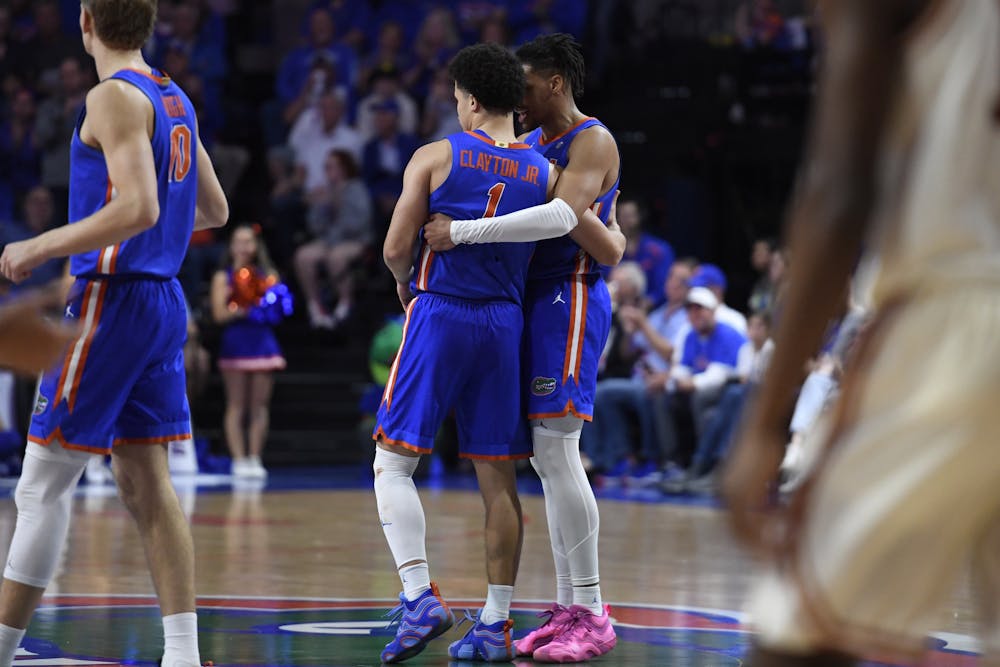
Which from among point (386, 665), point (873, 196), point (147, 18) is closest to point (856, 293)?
point (386, 665)

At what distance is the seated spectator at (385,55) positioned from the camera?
1628cm

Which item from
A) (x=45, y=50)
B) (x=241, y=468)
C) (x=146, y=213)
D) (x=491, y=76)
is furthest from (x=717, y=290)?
(x=146, y=213)

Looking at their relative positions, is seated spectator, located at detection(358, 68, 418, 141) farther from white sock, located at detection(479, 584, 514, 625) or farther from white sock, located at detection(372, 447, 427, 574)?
white sock, located at detection(479, 584, 514, 625)

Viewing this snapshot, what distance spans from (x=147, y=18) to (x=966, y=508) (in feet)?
10.4

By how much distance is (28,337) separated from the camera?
124 inches

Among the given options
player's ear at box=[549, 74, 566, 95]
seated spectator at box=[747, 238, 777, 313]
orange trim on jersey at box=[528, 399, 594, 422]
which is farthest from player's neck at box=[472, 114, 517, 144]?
seated spectator at box=[747, 238, 777, 313]

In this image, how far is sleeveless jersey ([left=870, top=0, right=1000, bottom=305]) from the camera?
2.01 meters

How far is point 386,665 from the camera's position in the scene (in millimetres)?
4977

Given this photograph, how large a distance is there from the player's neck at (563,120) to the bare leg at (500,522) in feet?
4.15

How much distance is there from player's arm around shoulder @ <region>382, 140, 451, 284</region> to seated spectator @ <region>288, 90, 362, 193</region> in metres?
10.4

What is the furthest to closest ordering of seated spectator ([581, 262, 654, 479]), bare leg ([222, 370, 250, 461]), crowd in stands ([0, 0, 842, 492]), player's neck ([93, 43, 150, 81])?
bare leg ([222, 370, 250, 461]), seated spectator ([581, 262, 654, 479]), crowd in stands ([0, 0, 842, 492]), player's neck ([93, 43, 150, 81])

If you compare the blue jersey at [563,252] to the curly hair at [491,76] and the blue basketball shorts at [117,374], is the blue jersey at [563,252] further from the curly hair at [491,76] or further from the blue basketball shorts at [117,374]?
the blue basketball shorts at [117,374]

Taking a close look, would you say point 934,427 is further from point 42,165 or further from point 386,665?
point 42,165

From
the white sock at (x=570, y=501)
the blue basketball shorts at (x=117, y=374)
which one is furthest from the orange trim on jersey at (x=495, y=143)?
the blue basketball shorts at (x=117, y=374)
